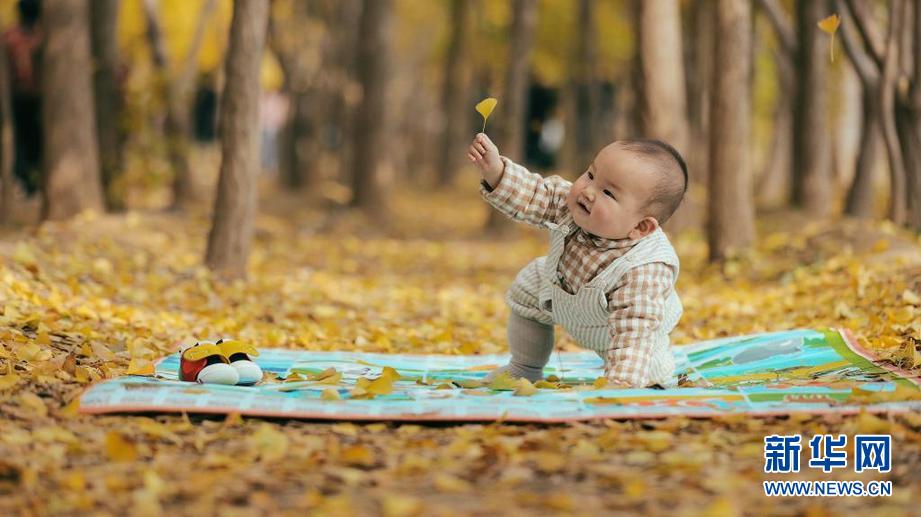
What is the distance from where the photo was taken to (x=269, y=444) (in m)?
3.44

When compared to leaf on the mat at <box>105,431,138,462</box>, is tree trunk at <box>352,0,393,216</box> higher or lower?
higher

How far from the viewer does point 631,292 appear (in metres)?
4.42

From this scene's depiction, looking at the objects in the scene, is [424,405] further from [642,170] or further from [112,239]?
[112,239]

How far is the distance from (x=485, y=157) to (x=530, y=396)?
3.43 ft

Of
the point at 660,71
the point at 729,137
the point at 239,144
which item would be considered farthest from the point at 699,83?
the point at 239,144

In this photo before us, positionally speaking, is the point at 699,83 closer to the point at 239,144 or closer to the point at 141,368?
the point at 239,144

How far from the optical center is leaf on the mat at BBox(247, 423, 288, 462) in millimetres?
3400

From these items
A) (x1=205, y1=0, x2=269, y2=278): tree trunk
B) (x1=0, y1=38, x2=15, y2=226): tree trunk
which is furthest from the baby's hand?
(x1=0, y1=38, x2=15, y2=226): tree trunk

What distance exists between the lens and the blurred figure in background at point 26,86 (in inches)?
403

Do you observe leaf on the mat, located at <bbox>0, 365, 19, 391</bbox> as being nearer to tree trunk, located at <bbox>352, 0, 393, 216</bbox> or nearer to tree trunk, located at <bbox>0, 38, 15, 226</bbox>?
tree trunk, located at <bbox>0, 38, 15, 226</bbox>

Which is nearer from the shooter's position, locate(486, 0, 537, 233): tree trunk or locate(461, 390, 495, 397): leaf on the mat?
locate(461, 390, 495, 397): leaf on the mat

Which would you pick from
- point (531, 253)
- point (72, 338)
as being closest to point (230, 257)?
point (72, 338)

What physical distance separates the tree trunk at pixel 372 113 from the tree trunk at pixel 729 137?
5372 millimetres

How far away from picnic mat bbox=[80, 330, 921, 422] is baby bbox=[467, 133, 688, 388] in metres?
0.22
